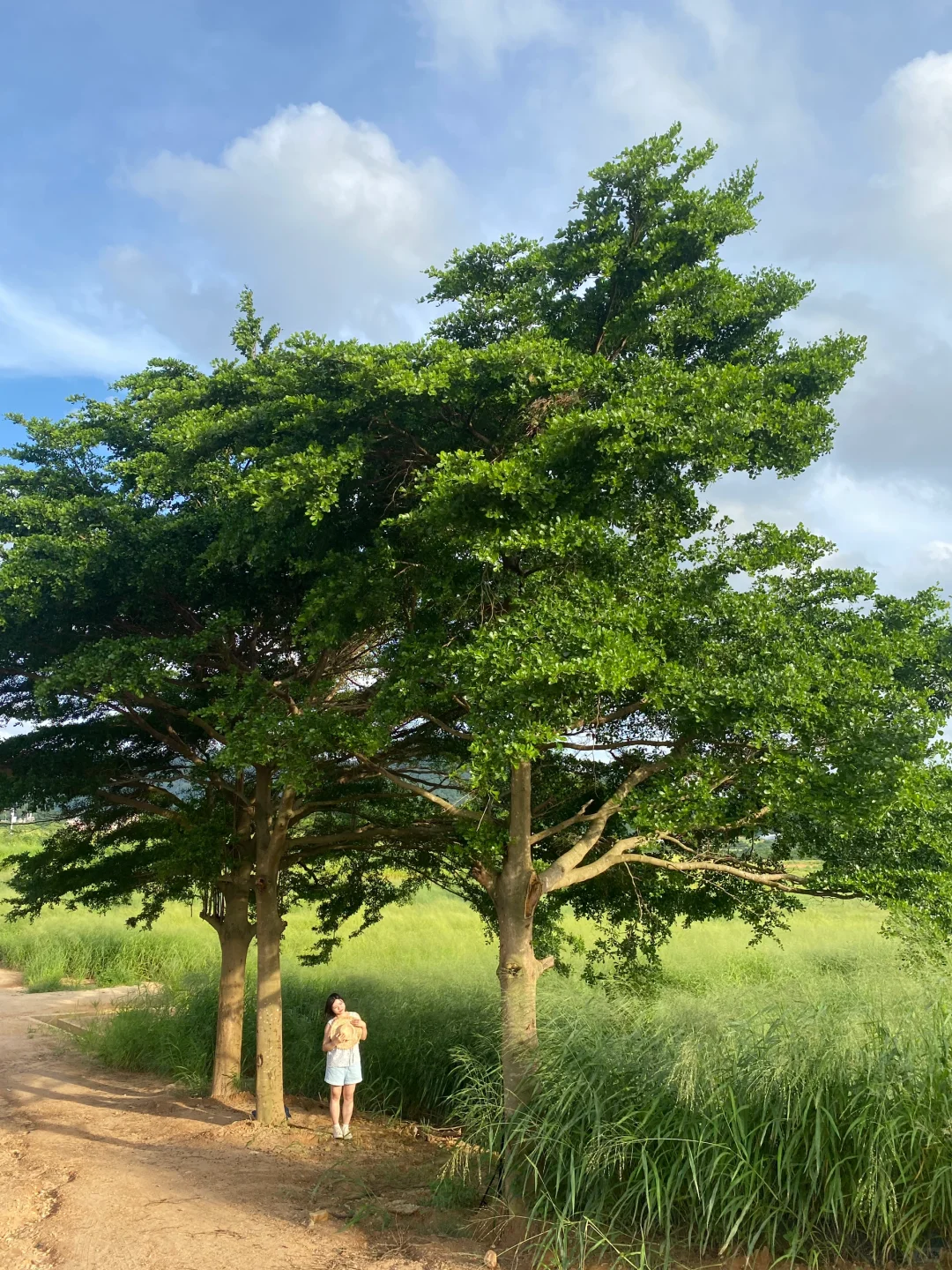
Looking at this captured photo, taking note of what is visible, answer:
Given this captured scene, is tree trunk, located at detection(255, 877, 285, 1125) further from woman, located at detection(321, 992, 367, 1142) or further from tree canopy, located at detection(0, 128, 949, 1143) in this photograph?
woman, located at detection(321, 992, 367, 1142)

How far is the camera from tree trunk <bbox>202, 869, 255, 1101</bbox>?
1249 cm

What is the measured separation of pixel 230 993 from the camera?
1256 centimetres

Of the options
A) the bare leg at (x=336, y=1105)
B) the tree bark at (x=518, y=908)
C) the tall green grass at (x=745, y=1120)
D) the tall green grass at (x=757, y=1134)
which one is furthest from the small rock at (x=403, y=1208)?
the bare leg at (x=336, y=1105)

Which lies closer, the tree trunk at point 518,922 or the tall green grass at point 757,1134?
the tall green grass at point 757,1134

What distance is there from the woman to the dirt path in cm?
37

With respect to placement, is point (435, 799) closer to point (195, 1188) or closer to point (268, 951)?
point (268, 951)

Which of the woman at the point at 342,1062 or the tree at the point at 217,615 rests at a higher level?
the tree at the point at 217,615

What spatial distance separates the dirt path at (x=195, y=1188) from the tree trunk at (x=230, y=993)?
1.24ft

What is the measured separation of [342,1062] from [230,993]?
3545 millimetres

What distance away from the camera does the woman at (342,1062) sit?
31.6ft

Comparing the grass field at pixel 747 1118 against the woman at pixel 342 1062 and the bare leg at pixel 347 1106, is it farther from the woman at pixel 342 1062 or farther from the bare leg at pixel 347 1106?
the bare leg at pixel 347 1106

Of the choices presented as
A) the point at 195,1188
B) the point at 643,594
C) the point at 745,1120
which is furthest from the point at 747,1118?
the point at 195,1188

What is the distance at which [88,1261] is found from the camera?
649 cm

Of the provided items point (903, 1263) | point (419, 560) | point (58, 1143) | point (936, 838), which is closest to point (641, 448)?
point (419, 560)
